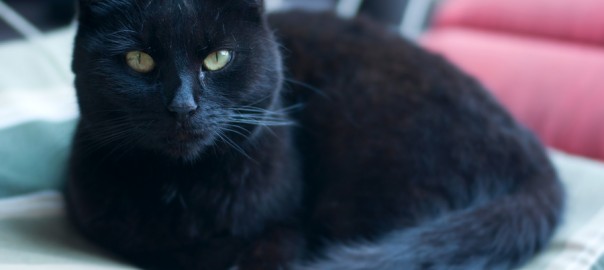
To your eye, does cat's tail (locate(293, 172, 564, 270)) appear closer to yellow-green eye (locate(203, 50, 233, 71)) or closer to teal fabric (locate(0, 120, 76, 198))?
yellow-green eye (locate(203, 50, 233, 71))

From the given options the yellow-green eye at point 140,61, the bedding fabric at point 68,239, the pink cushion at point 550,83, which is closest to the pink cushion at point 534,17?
the pink cushion at point 550,83

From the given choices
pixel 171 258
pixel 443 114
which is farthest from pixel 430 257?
pixel 171 258

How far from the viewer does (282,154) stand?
1.12 m

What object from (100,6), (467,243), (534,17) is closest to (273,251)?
(467,243)

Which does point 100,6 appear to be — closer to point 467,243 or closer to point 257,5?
point 257,5

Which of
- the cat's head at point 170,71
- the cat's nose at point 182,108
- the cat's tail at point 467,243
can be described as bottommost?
the cat's tail at point 467,243

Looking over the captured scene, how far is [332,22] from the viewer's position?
1.43 metres

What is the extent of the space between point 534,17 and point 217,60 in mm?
1324

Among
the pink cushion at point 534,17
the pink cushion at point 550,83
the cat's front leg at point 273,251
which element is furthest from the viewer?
the pink cushion at point 534,17

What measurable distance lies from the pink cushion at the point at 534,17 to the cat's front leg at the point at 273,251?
116 cm

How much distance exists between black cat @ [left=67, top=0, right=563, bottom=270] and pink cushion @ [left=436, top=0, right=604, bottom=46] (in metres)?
0.72

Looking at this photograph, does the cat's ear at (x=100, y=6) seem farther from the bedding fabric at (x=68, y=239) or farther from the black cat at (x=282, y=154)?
the bedding fabric at (x=68, y=239)

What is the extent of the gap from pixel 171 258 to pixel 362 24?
695 mm

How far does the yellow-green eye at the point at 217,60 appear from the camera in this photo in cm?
89
